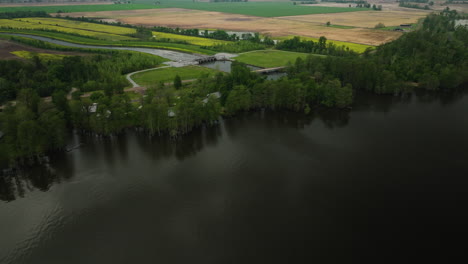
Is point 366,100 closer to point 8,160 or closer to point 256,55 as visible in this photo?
point 256,55

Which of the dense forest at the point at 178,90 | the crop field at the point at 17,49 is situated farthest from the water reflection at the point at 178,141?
the crop field at the point at 17,49

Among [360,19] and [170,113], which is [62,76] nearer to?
[170,113]

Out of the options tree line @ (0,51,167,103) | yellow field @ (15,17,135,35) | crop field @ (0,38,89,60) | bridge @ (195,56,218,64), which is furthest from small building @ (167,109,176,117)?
yellow field @ (15,17,135,35)

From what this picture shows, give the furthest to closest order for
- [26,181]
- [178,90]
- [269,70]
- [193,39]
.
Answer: [193,39]
[269,70]
[178,90]
[26,181]

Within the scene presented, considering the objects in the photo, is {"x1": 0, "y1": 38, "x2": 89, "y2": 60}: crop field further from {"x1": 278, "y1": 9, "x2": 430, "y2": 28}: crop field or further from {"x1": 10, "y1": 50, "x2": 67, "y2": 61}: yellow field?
{"x1": 278, "y1": 9, "x2": 430, "y2": 28}: crop field

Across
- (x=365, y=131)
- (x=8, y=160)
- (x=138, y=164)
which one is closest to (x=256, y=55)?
(x=365, y=131)

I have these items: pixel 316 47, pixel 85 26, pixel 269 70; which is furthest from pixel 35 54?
pixel 316 47
